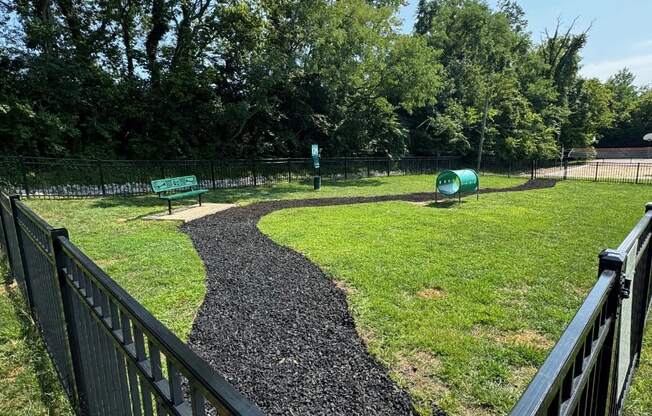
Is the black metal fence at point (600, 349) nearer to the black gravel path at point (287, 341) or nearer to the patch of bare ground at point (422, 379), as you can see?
the patch of bare ground at point (422, 379)

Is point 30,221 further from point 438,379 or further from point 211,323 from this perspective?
point 438,379

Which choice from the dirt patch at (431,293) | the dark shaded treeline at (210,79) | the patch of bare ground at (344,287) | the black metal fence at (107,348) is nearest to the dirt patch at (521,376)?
the dirt patch at (431,293)

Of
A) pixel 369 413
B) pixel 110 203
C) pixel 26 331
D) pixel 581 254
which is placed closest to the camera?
pixel 369 413

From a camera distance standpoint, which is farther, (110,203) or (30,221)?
(110,203)

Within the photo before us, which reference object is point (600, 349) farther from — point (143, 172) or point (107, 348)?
point (143, 172)

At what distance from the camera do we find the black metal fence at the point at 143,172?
1241 centimetres

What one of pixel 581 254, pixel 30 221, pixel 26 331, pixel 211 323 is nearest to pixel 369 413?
pixel 211 323

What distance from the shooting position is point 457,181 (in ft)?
38.8

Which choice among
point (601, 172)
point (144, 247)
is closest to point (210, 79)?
point (144, 247)

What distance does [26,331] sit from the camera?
3623 millimetres

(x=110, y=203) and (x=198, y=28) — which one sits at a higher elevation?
(x=198, y=28)

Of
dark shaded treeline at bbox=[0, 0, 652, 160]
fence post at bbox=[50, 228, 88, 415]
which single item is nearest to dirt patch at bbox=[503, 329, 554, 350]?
fence post at bbox=[50, 228, 88, 415]

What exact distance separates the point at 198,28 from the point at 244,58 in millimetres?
2602

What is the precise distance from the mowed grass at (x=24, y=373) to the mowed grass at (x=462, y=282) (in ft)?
8.28
